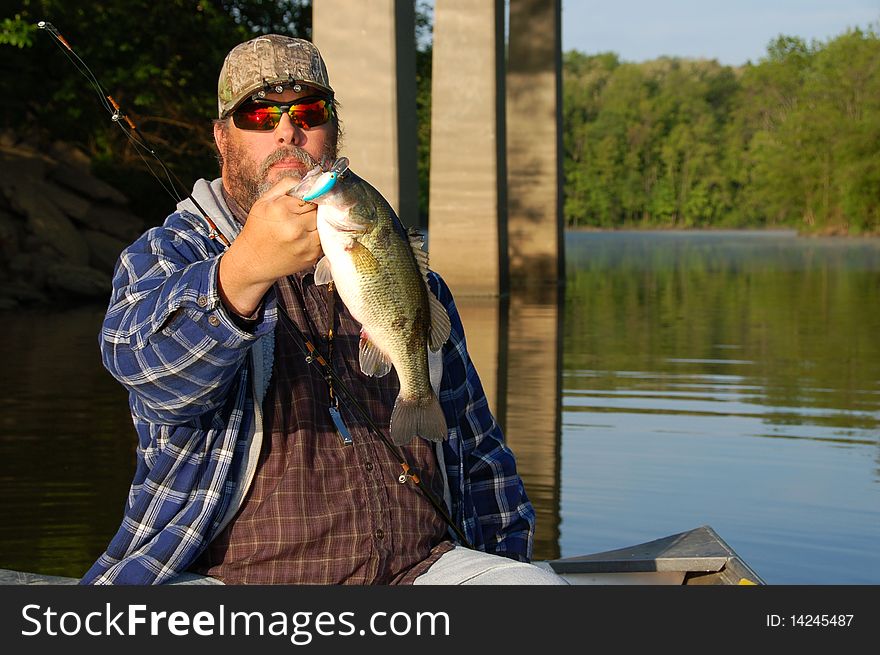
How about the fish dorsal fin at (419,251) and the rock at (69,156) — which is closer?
the fish dorsal fin at (419,251)

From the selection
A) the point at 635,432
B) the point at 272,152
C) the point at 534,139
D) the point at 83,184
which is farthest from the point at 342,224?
the point at 534,139

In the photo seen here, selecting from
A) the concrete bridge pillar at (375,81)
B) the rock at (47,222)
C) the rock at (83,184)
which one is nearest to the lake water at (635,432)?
the concrete bridge pillar at (375,81)

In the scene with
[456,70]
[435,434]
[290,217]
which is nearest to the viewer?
[290,217]

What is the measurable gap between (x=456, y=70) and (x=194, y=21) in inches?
375

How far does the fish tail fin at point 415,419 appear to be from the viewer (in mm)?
3820

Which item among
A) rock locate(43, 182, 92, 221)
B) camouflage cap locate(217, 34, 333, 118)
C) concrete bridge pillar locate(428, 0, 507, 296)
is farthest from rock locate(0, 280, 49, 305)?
camouflage cap locate(217, 34, 333, 118)

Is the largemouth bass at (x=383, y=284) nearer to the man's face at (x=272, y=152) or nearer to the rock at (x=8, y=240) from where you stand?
the man's face at (x=272, y=152)

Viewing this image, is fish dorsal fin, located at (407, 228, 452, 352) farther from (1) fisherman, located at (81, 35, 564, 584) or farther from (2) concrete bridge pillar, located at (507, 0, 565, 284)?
(2) concrete bridge pillar, located at (507, 0, 565, 284)

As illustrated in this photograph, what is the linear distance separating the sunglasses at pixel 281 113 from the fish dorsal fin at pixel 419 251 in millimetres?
639

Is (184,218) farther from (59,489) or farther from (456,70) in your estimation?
(456,70)

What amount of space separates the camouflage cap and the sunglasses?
0.03m

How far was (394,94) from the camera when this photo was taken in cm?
2325

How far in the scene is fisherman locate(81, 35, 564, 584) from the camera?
11.8 feet

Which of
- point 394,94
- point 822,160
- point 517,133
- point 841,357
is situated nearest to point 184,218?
point 841,357
